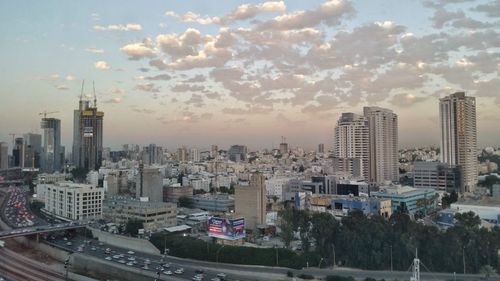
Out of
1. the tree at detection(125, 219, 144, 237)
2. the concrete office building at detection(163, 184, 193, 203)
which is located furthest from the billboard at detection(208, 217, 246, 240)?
the concrete office building at detection(163, 184, 193, 203)

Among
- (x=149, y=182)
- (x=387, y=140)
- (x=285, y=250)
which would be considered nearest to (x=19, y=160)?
(x=149, y=182)

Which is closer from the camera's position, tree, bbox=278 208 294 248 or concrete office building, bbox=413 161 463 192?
tree, bbox=278 208 294 248

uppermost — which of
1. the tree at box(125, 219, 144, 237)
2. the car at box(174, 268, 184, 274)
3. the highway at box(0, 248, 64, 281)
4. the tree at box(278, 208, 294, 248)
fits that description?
the tree at box(278, 208, 294, 248)

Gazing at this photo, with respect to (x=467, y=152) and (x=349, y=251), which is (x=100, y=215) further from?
(x=467, y=152)

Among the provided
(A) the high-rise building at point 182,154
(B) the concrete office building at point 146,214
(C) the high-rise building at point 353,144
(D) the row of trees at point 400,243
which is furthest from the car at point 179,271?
(A) the high-rise building at point 182,154

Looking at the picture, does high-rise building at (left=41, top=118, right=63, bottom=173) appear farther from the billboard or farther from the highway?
the billboard

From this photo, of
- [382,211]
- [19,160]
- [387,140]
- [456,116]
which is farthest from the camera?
[19,160]

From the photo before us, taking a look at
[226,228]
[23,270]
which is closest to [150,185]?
[226,228]
